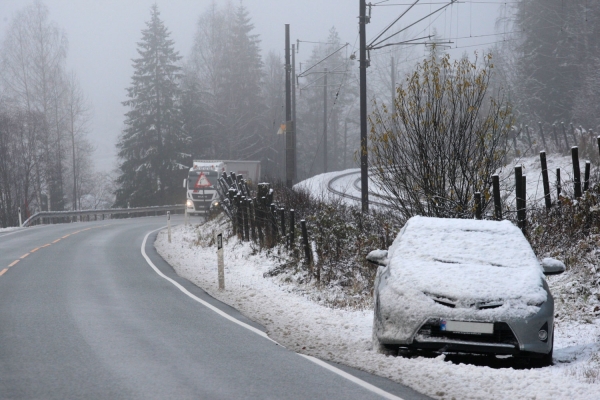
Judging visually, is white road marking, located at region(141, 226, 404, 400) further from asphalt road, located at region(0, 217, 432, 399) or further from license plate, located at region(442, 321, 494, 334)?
license plate, located at region(442, 321, 494, 334)

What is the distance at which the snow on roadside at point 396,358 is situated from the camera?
6.53 metres

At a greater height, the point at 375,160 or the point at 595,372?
the point at 375,160

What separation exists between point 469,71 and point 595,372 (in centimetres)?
647

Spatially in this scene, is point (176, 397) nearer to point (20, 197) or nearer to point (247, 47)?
point (20, 197)

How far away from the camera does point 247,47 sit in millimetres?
68438

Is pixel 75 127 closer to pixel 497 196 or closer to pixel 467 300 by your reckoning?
pixel 497 196

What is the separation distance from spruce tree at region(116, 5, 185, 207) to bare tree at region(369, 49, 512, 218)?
44.8m

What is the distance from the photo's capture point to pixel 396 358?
7.77 m


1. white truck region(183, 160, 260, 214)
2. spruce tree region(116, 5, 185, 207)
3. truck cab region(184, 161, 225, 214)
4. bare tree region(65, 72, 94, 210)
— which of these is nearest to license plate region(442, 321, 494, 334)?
white truck region(183, 160, 260, 214)

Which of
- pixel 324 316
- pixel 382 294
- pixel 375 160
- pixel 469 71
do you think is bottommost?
pixel 324 316

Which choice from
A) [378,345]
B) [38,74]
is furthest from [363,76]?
[38,74]

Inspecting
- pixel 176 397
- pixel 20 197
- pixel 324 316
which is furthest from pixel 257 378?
pixel 20 197

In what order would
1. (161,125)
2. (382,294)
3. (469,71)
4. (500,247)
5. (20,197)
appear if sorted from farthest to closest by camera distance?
(161,125) → (20,197) → (469,71) → (500,247) → (382,294)

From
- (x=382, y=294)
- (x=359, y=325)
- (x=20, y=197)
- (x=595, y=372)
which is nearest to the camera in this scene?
(x=595, y=372)
